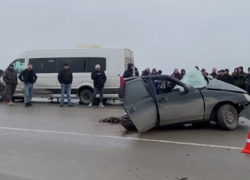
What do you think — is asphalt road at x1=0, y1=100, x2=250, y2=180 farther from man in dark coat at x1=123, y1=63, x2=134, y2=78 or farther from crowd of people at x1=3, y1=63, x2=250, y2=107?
crowd of people at x1=3, y1=63, x2=250, y2=107

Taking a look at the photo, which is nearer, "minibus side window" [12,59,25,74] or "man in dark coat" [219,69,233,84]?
"man in dark coat" [219,69,233,84]

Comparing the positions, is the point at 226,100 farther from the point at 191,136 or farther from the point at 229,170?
the point at 229,170

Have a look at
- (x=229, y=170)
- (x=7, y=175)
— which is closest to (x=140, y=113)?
(x=229, y=170)

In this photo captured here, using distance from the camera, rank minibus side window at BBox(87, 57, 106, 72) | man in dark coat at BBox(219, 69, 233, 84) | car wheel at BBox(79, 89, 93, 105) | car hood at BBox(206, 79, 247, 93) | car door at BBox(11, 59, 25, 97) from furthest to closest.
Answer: car door at BBox(11, 59, 25, 97)
car wheel at BBox(79, 89, 93, 105)
minibus side window at BBox(87, 57, 106, 72)
man in dark coat at BBox(219, 69, 233, 84)
car hood at BBox(206, 79, 247, 93)

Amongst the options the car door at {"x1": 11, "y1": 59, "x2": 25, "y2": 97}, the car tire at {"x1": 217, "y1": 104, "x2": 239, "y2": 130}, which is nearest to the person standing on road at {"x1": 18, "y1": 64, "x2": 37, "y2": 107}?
the car door at {"x1": 11, "y1": 59, "x2": 25, "y2": 97}

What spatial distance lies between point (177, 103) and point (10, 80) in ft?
29.9

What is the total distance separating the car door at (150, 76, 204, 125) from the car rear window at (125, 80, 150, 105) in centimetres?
27

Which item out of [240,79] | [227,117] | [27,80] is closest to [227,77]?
[240,79]

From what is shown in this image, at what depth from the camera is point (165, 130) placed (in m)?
7.80

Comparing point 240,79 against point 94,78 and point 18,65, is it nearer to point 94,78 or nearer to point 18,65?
point 94,78

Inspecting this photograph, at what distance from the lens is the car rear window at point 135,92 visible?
24.2ft

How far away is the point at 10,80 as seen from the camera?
45.8 feet

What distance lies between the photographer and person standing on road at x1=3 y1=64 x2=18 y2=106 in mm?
13906

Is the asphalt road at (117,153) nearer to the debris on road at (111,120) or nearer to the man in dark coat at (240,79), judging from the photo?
the debris on road at (111,120)
